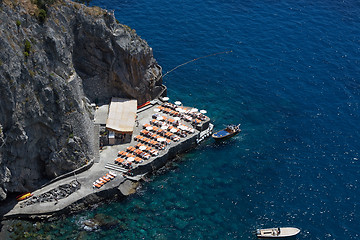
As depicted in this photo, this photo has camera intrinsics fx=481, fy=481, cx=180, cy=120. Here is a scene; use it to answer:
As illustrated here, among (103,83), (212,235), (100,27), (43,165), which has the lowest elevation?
(212,235)

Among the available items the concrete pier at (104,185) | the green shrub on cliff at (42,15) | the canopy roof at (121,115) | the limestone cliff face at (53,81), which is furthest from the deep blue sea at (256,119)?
the green shrub on cliff at (42,15)

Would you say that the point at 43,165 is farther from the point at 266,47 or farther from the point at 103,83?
the point at 266,47

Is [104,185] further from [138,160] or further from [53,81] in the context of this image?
[53,81]

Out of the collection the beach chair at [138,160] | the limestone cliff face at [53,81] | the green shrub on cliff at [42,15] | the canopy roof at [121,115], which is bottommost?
the beach chair at [138,160]

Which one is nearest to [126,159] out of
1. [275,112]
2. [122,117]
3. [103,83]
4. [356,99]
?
[122,117]

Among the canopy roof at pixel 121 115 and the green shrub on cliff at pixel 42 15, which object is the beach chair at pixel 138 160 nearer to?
the canopy roof at pixel 121 115

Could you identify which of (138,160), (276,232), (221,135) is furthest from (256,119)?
(276,232)
